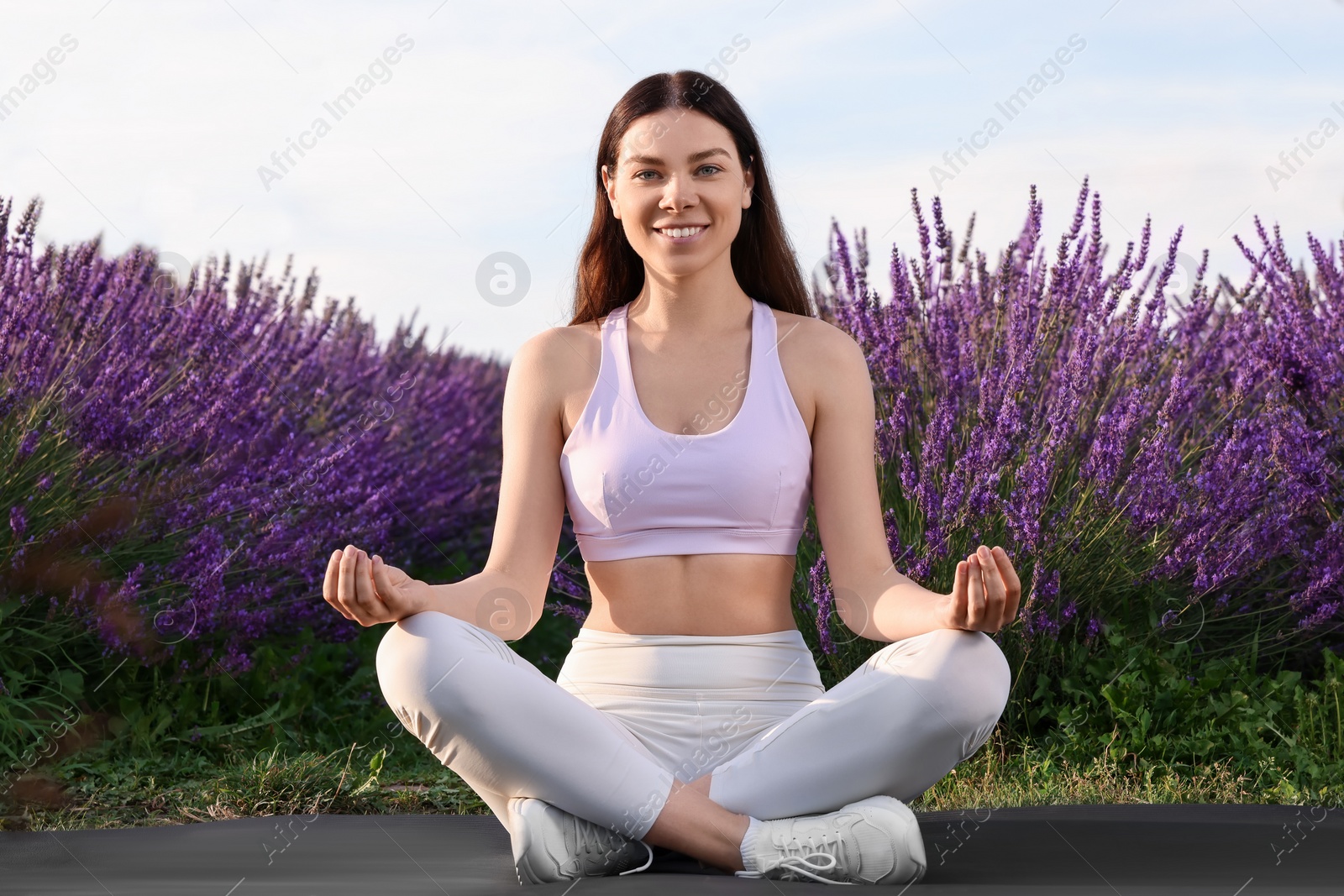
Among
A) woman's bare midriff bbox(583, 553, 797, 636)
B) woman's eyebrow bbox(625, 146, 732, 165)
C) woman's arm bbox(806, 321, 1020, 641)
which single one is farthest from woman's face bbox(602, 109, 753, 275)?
woman's bare midriff bbox(583, 553, 797, 636)

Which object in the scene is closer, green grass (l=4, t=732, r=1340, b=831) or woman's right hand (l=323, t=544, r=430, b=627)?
woman's right hand (l=323, t=544, r=430, b=627)

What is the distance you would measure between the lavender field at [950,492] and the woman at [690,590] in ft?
2.50

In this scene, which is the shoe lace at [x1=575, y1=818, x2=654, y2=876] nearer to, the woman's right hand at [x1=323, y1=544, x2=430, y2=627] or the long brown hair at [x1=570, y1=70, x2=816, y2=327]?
the woman's right hand at [x1=323, y1=544, x2=430, y2=627]

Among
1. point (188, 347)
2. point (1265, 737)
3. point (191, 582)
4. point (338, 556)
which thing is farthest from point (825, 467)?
point (188, 347)

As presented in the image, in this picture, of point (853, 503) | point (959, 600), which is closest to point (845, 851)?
point (959, 600)

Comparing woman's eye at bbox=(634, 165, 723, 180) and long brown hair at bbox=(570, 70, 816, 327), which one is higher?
woman's eye at bbox=(634, 165, 723, 180)

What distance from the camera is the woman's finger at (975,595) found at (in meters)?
1.88

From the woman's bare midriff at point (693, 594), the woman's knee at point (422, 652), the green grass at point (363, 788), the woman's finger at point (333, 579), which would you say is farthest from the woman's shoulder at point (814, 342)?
the green grass at point (363, 788)

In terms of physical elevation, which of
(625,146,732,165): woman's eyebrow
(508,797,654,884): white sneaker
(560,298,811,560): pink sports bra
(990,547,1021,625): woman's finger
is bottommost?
(508,797,654,884): white sneaker

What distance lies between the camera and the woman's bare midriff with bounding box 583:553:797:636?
87.7 inches

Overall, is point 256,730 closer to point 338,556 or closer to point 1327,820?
point 338,556

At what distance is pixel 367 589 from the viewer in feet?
6.42

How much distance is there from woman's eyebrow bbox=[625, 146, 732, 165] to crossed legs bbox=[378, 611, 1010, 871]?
0.82m

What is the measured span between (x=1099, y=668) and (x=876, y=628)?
1320mm
